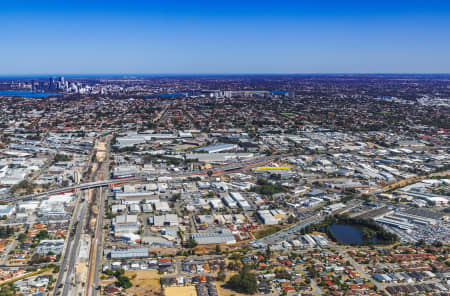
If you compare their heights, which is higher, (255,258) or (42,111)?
(42,111)

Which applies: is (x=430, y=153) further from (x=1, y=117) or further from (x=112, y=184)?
(x=1, y=117)

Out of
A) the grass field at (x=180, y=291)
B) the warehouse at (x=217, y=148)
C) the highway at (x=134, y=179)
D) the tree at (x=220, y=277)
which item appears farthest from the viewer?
the warehouse at (x=217, y=148)

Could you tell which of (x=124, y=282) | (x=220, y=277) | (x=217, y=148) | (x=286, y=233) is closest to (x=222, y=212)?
(x=286, y=233)

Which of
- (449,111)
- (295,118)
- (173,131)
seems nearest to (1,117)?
(173,131)

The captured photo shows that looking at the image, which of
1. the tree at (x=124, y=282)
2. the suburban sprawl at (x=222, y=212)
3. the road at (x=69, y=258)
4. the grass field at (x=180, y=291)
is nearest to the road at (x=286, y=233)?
the suburban sprawl at (x=222, y=212)

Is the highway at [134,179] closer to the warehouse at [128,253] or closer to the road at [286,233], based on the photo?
the warehouse at [128,253]

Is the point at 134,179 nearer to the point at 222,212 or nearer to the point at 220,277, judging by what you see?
the point at 222,212

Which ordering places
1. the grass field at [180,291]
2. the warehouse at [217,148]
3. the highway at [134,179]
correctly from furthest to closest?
the warehouse at [217,148] → the highway at [134,179] → the grass field at [180,291]
